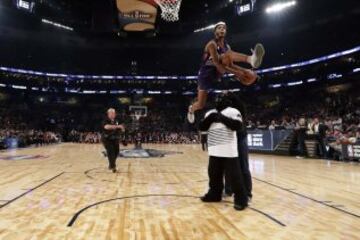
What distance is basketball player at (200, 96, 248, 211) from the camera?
187 inches

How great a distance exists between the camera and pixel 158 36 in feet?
125

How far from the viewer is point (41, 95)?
1567 inches

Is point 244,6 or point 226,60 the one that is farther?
point 244,6

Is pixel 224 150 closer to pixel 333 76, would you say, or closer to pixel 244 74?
pixel 244 74

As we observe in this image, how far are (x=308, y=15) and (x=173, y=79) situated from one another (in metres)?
18.3

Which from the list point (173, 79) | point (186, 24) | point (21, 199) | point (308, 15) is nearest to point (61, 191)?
point (21, 199)

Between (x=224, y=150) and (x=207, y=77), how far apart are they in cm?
122

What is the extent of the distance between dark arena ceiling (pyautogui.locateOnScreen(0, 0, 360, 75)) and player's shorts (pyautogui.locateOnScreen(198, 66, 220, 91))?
1759cm

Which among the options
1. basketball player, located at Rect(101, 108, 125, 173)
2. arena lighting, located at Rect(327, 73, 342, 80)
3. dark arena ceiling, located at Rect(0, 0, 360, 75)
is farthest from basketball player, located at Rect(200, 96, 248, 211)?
arena lighting, located at Rect(327, 73, 342, 80)

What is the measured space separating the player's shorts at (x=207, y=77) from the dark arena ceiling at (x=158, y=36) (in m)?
17.6

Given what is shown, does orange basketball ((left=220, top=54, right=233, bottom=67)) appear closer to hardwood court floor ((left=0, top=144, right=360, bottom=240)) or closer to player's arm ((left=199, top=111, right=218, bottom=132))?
player's arm ((left=199, top=111, right=218, bottom=132))

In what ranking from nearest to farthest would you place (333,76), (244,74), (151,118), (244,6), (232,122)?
(232,122) → (244,74) → (244,6) → (333,76) → (151,118)

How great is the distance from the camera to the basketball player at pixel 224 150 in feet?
15.5

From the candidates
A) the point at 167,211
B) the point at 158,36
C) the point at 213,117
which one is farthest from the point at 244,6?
the point at 167,211
